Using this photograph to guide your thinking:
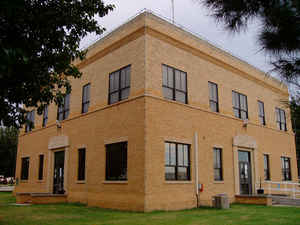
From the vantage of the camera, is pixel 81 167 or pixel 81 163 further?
pixel 81 163

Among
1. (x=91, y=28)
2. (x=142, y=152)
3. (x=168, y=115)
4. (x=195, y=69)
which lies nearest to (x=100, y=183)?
(x=142, y=152)

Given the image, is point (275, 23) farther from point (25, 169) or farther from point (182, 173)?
point (25, 169)

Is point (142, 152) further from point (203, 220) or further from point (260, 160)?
point (260, 160)

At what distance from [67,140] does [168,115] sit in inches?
345

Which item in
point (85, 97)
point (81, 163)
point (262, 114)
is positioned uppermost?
point (85, 97)

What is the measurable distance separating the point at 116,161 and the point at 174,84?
18.1 feet

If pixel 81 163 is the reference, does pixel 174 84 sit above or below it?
above

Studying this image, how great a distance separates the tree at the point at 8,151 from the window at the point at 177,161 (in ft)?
162

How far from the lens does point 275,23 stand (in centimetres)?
670

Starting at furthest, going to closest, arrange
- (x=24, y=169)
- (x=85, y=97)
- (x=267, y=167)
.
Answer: (x=24, y=169), (x=267, y=167), (x=85, y=97)

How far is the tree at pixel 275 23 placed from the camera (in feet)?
21.4

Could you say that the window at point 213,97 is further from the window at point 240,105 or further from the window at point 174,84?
the window at point 174,84

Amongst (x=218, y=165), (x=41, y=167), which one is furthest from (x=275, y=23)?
(x=41, y=167)

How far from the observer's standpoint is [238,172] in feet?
75.2
